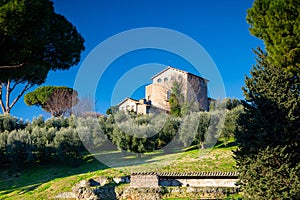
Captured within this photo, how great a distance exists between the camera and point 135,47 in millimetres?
16906

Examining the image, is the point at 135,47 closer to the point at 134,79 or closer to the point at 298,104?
the point at 134,79

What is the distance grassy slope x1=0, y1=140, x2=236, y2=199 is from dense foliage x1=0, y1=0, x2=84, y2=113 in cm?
1086

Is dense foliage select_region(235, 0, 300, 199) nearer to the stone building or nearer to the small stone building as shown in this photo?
the small stone building

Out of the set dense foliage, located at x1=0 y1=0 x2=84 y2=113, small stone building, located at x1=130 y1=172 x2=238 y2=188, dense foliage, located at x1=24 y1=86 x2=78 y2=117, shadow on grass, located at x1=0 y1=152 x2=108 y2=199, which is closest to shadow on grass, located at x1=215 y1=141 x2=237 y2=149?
small stone building, located at x1=130 y1=172 x2=238 y2=188

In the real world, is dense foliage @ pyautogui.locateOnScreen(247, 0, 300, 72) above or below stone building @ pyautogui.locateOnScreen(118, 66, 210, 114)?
below

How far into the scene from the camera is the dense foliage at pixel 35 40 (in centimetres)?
602

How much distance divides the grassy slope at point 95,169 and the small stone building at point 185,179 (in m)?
1.42

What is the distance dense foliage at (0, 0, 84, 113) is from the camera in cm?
602

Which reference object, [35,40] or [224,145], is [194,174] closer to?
[224,145]

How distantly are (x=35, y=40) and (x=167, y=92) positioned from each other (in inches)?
1155

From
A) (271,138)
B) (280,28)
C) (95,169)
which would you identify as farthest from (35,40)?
(95,169)

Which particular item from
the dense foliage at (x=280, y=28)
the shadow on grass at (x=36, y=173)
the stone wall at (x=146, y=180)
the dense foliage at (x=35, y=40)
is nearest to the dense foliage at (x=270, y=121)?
the dense foliage at (x=280, y=28)

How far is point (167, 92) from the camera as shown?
35.8 m

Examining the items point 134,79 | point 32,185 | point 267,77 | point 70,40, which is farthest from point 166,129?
point 70,40
